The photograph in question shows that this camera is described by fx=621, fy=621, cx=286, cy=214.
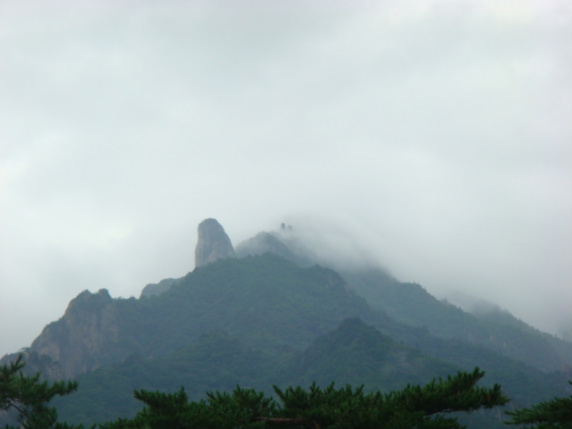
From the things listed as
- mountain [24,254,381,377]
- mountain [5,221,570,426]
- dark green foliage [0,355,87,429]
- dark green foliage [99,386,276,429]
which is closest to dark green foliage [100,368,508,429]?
dark green foliage [99,386,276,429]

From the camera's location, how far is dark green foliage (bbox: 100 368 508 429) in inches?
753

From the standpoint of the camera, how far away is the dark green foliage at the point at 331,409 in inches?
753

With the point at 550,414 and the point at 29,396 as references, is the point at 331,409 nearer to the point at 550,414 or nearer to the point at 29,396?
the point at 550,414

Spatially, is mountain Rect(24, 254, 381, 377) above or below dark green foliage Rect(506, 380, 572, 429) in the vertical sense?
above

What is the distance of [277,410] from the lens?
870 inches

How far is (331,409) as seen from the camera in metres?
20.4

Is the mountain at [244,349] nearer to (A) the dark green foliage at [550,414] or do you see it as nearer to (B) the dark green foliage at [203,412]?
(B) the dark green foliage at [203,412]

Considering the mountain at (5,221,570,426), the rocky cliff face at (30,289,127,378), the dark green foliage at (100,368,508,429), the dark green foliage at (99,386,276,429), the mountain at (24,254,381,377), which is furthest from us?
the mountain at (24,254,381,377)

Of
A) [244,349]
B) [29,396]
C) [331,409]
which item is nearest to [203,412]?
[331,409]

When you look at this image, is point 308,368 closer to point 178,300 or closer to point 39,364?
point 39,364

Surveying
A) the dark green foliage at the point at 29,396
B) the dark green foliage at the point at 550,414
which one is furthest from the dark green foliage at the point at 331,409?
the dark green foliage at the point at 29,396

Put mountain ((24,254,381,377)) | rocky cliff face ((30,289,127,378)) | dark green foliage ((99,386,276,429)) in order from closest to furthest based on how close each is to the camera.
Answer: dark green foliage ((99,386,276,429)), rocky cliff face ((30,289,127,378)), mountain ((24,254,381,377))

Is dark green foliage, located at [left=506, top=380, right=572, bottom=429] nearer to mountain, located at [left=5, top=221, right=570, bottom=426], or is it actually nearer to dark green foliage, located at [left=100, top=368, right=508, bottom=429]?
dark green foliage, located at [left=100, top=368, right=508, bottom=429]

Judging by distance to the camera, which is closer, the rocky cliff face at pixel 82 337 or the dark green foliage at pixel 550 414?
the dark green foliage at pixel 550 414
